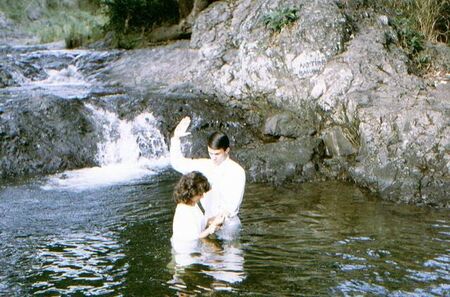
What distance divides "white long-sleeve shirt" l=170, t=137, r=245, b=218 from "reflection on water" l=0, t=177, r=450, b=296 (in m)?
0.44

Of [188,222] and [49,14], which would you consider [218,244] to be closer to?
[188,222]

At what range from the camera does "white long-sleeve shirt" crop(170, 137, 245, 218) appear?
639 cm

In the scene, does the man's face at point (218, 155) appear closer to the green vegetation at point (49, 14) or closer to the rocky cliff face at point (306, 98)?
the rocky cliff face at point (306, 98)

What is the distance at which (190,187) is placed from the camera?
5.99 meters

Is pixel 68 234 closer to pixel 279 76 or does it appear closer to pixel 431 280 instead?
pixel 431 280

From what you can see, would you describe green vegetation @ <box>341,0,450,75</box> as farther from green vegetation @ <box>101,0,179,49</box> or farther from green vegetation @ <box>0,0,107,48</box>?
green vegetation @ <box>0,0,107,48</box>

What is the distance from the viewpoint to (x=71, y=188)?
1048cm

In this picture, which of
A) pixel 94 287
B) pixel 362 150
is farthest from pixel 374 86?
pixel 94 287

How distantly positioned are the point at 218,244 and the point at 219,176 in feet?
2.71

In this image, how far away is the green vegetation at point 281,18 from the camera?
1373 centimetres

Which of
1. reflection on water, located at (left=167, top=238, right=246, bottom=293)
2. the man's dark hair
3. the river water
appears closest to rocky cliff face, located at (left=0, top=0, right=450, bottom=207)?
the river water

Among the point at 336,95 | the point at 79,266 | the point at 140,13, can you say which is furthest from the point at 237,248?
the point at 140,13

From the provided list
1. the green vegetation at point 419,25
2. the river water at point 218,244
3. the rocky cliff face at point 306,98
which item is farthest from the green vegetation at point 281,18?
the river water at point 218,244

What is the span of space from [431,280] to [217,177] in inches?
98.3
